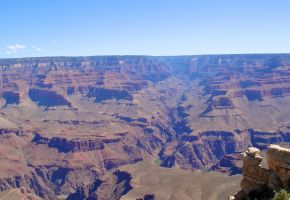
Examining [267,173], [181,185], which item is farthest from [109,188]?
[267,173]

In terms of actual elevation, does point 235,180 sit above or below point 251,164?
below

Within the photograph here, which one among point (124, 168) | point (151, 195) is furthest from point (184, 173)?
point (124, 168)

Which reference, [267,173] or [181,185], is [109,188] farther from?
[267,173]

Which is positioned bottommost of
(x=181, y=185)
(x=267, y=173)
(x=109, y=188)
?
(x=109, y=188)

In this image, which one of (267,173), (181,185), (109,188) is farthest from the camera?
(109,188)

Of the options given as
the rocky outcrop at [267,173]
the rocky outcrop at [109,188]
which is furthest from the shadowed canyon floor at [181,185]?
the rocky outcrop at [267,173]

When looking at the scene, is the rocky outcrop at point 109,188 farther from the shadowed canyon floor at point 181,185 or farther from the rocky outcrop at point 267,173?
the rocky outcrop at point 267,173

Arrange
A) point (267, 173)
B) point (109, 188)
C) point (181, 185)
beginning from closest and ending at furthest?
point (267, 173) < point (181, 185) < point (109, 188)

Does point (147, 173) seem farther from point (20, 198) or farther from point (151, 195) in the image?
point (20, 198)
